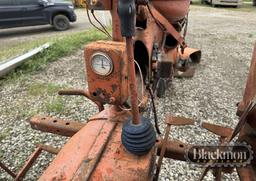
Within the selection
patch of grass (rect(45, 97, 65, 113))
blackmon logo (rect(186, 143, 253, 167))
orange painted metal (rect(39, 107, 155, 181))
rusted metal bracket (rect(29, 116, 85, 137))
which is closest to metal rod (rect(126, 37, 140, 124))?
orange painted metal (rect(39, 107, 155, 181))

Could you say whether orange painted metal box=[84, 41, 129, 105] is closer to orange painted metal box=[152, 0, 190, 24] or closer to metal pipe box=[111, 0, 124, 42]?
metal pipe box=[111, 0, 124, 42]

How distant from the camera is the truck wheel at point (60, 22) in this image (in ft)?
32.9

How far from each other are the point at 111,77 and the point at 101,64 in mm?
88

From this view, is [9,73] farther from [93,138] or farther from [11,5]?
[11,5]

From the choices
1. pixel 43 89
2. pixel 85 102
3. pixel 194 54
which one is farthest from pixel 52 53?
pixel 194 54

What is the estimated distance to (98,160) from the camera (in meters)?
1.35

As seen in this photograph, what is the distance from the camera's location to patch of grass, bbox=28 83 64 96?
414 cm

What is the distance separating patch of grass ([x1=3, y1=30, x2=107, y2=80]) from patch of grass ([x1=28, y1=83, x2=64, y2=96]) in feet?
1.62

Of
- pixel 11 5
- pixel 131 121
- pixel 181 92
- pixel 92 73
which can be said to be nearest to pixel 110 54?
pixel 92 73

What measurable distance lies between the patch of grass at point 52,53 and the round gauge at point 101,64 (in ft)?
11.5

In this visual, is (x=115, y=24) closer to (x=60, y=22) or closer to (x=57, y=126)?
(x=57, y=126)

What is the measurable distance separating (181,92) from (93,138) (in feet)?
9.14

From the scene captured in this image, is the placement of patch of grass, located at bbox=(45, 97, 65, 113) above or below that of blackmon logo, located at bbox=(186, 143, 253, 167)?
below

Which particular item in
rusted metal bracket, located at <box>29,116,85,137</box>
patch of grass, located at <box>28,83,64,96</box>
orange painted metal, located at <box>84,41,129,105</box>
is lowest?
patch of grass, located at <box>28,83,64,96</box>
